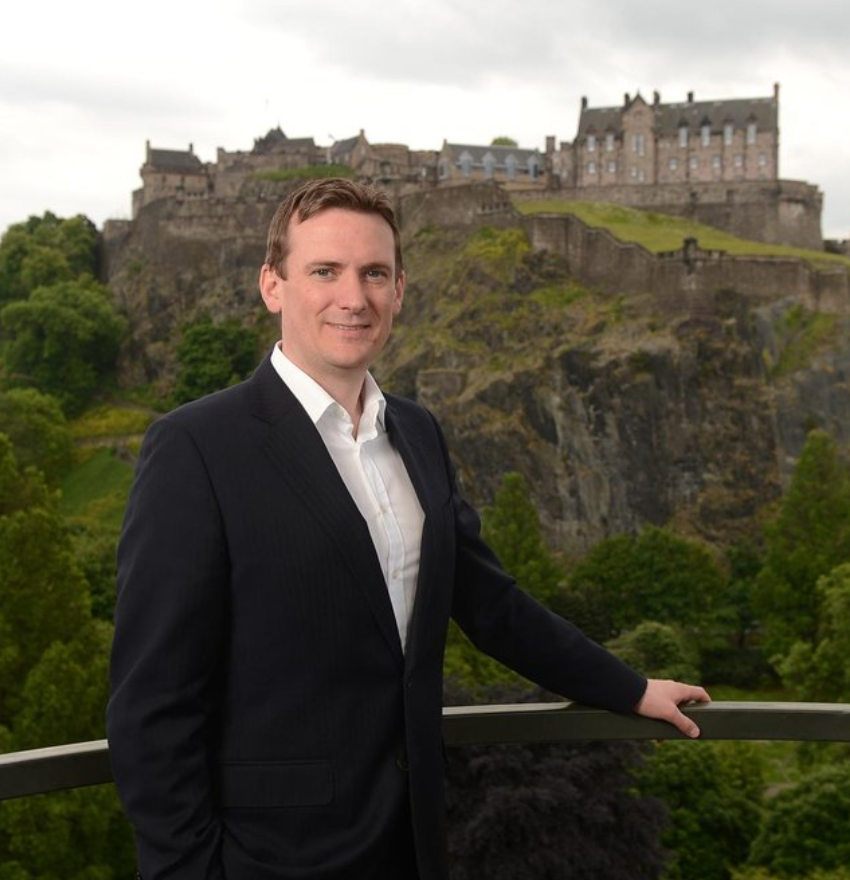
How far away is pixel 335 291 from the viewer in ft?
10.8

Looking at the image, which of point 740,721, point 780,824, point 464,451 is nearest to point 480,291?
point 464,451

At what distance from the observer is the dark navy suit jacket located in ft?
9.40

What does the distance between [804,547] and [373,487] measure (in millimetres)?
38268

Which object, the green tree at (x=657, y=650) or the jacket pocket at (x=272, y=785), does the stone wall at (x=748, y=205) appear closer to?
the green tree at (x=657, y=650)

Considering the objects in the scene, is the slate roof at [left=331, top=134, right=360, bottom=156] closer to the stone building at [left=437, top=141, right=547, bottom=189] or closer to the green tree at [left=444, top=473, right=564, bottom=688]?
the stone building at [left=437, top=141, right=547, bottom=189]

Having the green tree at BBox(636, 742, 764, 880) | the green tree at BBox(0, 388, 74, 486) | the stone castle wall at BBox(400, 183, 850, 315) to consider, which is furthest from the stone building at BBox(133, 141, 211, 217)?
the green tree at BBox(636, 742, 764, 880)

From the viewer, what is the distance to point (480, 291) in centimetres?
5347

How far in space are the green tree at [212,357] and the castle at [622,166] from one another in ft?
30.8

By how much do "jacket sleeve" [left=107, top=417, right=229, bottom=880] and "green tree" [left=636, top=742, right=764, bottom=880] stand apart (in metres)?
18.2

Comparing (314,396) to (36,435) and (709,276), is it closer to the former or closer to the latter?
(709,276)

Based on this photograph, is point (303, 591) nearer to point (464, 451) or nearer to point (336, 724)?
point (336, 724)

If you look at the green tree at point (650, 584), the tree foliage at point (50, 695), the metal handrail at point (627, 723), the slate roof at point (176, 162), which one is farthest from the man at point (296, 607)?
the slate roof at point (176, 162)

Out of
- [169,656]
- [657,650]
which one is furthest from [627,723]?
[657,650]

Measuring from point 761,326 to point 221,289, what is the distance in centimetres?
2901
